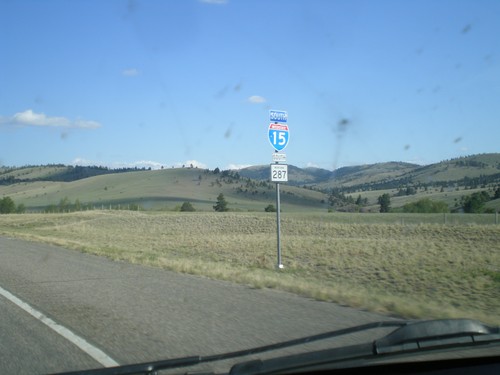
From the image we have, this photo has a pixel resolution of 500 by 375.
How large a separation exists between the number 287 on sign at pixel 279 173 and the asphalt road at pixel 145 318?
166 inches

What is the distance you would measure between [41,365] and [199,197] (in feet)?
464

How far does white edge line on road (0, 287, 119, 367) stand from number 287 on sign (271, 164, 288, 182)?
798 centimetres

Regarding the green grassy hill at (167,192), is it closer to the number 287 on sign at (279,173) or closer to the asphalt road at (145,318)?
the number 287 on sign at (279,173)

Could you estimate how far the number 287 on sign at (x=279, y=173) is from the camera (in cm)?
1590

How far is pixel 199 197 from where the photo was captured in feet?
482

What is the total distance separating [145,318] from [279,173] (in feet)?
27.3

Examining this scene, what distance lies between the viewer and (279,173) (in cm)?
1603

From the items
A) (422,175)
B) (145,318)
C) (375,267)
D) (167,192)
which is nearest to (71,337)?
(145,318)

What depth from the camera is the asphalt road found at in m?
6.59

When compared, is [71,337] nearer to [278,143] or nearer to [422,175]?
[278,143]

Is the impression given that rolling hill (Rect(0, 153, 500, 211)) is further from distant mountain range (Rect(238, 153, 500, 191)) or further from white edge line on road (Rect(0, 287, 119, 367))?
white edge line on road (Rect(0, 287, 119, 367))

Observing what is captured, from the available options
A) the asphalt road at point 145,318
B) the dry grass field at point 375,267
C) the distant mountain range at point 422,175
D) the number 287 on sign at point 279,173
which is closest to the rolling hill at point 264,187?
the distant mountain range at point 422,175

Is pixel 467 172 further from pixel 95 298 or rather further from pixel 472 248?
pixel 95 298

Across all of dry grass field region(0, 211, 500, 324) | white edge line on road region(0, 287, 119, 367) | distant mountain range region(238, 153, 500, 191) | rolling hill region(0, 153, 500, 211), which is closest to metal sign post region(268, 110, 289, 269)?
dry grass field region(0, 211, 500, 324)
